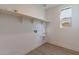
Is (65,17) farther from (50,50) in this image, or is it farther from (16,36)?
(16,36)

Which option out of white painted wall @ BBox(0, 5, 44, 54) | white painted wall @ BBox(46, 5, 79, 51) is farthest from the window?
white painted wall @ BBox(0, 5, 44, 54)

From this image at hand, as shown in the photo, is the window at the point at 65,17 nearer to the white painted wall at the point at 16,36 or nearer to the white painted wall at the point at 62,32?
the white painted wall at the point at 62,32

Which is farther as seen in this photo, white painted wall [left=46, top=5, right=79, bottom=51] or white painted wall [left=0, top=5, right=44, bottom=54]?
white painted wall [left=46, top=5, right=79, bottom=51]

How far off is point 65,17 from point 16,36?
1.56 metres

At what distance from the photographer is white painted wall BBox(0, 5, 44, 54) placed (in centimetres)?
169

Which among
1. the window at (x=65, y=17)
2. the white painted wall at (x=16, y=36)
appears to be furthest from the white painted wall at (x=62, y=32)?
the white painted wall at (x=16, y=36)

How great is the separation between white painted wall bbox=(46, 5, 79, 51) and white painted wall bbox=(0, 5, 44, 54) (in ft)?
1.23

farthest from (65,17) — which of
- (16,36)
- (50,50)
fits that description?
(16,36)

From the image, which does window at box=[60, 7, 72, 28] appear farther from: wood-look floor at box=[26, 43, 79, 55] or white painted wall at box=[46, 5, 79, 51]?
wood-look floor at box=[26, 43, 79, 55]

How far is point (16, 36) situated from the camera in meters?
1.98

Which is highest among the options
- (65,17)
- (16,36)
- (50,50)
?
(65,17)

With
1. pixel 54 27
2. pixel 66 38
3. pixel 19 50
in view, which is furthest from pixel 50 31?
pixel 19 50
